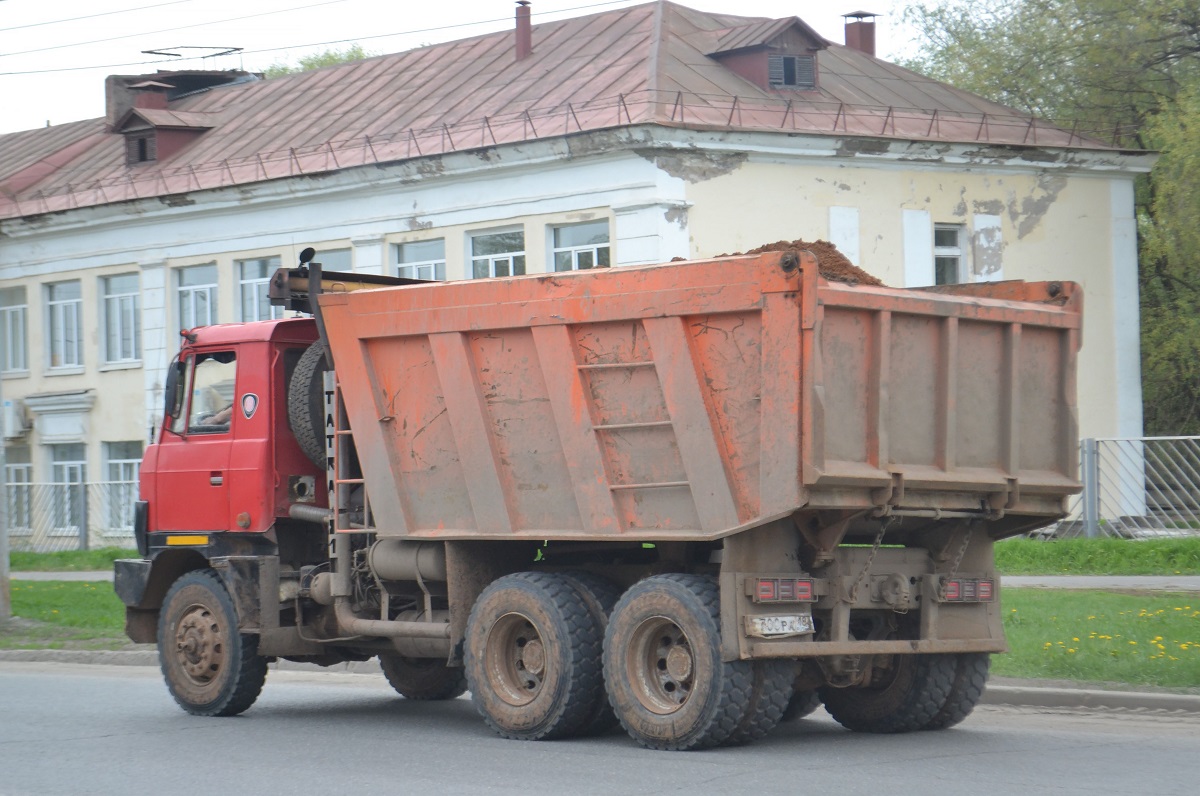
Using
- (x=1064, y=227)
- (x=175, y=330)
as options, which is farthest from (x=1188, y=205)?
(x=175, y=330)

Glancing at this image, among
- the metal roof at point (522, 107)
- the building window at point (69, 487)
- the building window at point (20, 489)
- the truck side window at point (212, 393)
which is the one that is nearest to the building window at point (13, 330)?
the building window at point (20, 489)

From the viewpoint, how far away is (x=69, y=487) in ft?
115

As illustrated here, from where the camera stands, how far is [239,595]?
11.6 metres

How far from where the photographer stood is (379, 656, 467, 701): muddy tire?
1238 centimetres

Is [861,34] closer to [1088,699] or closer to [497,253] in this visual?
[497,253]

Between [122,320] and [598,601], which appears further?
[122,320]

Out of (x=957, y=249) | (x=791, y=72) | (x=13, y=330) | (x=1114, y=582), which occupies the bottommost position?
(x=1114, y=582)

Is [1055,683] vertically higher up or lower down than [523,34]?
lower down

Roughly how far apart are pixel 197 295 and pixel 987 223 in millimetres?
15016

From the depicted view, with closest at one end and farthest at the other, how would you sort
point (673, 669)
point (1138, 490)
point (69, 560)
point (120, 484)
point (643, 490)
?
point (673, 669), point (643, 490), point (1138, 490), point (69, 560), point (120, 484)

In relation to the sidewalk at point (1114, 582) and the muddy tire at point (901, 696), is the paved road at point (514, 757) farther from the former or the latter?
the sidewalk at point (1114, 582)

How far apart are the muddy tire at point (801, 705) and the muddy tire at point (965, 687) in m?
0.76

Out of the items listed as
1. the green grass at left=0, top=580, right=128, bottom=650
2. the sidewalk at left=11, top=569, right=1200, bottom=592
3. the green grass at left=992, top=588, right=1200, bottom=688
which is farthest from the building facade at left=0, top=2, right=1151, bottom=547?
the green grass at left=992, top=588, right=1200, bottom=688

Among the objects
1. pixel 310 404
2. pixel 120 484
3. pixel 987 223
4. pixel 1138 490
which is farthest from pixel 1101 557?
pixel 120 484
